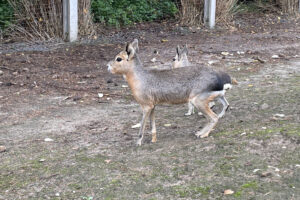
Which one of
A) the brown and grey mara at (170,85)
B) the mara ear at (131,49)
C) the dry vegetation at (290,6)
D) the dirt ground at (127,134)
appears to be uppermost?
the dry vegetation at (290,6)

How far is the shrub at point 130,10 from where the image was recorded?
40.2 ft

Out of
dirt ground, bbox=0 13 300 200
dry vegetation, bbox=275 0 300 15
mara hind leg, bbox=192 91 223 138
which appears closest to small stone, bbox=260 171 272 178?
dirt ground, bbox=0 13 300 200

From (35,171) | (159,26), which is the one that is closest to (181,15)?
(159,26)

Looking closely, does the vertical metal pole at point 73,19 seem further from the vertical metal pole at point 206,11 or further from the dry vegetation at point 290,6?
the dry vegetation at point 290,6

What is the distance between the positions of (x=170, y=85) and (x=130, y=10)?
8204 millimetres

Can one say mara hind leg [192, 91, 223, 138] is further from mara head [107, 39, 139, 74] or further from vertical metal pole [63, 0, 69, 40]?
vertical metal pole [63, 0, 69, 40]

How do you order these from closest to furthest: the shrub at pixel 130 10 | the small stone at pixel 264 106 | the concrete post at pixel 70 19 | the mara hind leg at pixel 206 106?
the mara hind leg at pixel 206 106
the small stone at pixel 264 106
the concrete post at pixel 70 19
the shrub at pixel 130 10

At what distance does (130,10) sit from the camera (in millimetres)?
12789

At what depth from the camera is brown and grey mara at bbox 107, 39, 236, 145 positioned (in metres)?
4.84

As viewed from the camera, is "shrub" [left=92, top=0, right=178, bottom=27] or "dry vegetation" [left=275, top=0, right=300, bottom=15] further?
"dry vegetation" [left=275, top=0, right=300, bottom=15]

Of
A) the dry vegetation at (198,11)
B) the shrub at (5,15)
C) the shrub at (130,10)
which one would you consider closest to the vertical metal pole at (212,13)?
the dry vegetation at (198,11)

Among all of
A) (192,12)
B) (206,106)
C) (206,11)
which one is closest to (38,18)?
(192,12)

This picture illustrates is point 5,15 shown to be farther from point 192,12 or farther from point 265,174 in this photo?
point 265,174

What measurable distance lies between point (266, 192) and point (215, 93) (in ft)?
4.80
